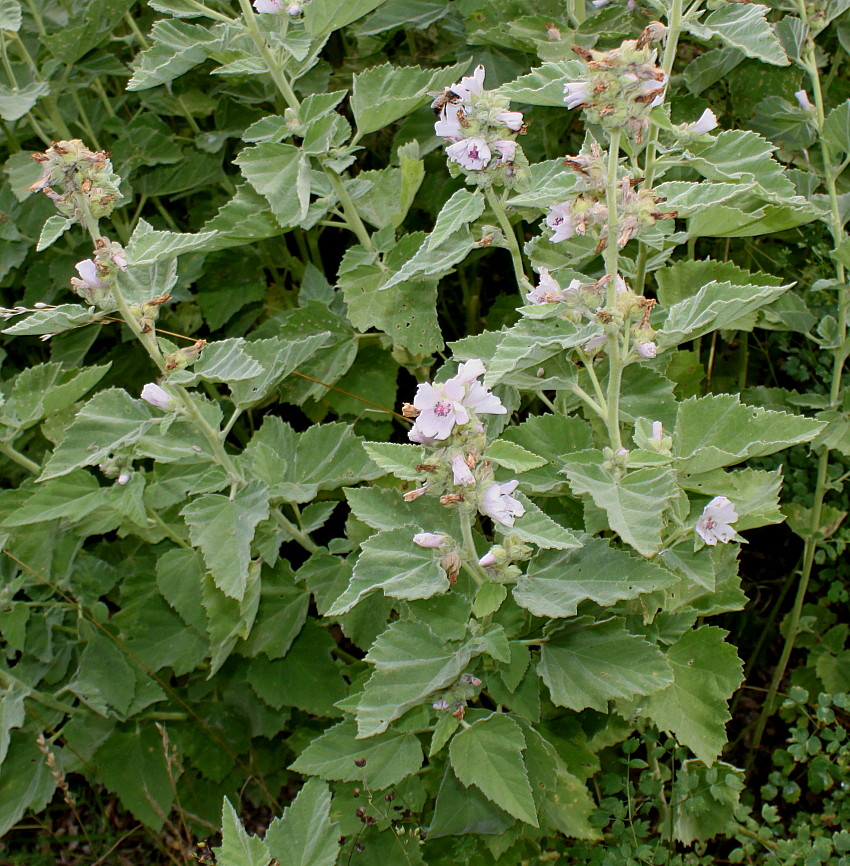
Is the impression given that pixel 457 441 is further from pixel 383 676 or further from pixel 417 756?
pixel 417 756

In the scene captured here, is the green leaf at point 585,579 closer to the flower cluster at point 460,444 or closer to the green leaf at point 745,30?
the flower cluster at point 460,444

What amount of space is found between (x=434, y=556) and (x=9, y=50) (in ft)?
8.93

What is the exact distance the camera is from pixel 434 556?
5.18 ft

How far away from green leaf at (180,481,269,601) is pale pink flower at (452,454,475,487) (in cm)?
57

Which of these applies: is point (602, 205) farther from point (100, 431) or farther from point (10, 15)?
point (10, 15)

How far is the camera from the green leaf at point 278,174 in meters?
2.07

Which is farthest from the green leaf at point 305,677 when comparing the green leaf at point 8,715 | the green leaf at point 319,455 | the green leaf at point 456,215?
the green leaf at point 456,215

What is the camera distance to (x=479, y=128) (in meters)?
1.69

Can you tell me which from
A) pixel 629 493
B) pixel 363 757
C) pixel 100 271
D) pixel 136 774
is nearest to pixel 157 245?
pixel 100 271

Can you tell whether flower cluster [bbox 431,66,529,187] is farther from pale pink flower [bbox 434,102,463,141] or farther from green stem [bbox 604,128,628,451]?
green stem [bbox 604,128,628,451]

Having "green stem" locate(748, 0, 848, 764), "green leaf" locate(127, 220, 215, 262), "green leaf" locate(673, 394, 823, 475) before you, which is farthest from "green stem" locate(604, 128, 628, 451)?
"green stem" locate(748, 0, 848, 764)

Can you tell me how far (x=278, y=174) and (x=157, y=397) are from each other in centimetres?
67

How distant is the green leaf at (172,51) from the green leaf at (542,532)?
1.34 m

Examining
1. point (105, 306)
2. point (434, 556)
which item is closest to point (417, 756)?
point (434, 556)
